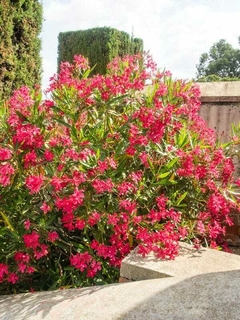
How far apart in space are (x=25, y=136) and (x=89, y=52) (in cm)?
1028

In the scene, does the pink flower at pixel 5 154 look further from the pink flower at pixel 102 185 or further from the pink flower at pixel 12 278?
the pink flower at pixel 12 278

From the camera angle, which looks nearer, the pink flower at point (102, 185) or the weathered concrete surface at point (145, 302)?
the weathered concrete surface at point (145, 302)

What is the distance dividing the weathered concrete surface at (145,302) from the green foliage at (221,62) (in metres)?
44.0

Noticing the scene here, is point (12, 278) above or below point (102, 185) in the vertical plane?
below

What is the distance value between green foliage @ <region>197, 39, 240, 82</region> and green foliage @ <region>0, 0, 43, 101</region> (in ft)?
129

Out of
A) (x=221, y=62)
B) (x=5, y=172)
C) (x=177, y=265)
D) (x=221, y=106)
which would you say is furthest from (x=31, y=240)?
(x=221, y=62)

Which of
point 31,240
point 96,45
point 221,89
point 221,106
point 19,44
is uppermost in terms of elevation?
point 96,45

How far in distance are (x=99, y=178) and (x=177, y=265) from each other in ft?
2.42

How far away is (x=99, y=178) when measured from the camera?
313 centimetres

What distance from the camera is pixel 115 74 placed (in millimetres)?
3660

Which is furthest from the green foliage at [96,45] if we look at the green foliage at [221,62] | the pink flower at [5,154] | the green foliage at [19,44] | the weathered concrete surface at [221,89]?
the green foliage at [221,62]

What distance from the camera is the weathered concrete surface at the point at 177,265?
283 cm

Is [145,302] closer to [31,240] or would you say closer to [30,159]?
[31,240]

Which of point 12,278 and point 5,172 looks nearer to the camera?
point 5,172
